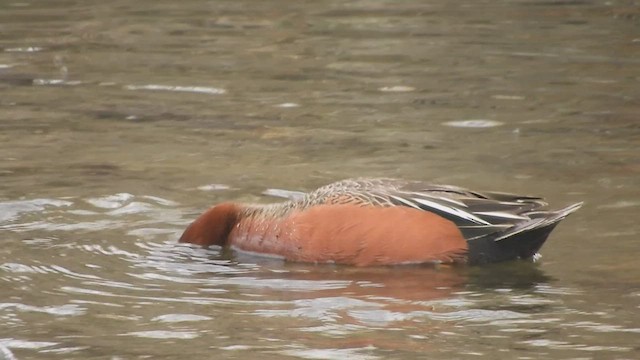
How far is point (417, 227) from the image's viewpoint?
856 centimetres

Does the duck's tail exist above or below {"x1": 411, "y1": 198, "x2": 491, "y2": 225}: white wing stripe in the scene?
below

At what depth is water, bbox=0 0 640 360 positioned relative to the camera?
7293mm

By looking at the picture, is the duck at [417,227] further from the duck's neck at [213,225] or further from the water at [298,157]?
the duck's neck at [213,225]

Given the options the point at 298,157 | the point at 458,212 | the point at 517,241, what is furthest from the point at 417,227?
the point at 298,157

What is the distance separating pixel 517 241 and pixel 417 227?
0.59m

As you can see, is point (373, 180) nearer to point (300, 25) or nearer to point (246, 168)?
point (246, 168)

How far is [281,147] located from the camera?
11.7m

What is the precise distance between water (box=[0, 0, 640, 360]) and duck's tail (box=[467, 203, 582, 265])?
104 mm

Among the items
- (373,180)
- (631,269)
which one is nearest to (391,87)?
(373,180)

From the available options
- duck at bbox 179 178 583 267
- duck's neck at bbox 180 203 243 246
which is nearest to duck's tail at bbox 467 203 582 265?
duck at bbox 179 178 583 267

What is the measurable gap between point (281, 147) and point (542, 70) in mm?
3618

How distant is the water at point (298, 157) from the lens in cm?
729

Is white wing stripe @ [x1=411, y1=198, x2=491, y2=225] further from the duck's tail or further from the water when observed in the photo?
the water

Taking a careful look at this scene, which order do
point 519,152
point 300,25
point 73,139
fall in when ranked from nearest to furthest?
point 519,152 < point 73,139 < point 300,25
